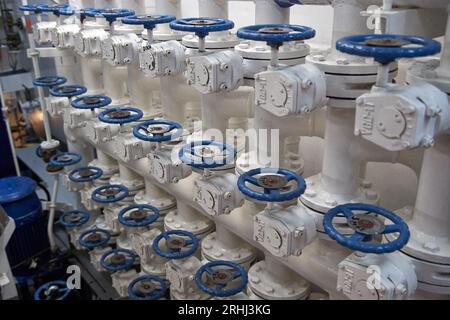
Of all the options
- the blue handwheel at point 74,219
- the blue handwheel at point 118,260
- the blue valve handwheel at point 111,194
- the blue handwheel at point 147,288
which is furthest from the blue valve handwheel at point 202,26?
the blue handwheel at point 74,219

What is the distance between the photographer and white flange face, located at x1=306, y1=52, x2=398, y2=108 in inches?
45.5

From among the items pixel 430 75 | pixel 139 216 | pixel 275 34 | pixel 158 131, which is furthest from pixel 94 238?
pixel 430 75

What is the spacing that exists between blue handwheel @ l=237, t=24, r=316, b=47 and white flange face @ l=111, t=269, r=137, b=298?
169 centimetres

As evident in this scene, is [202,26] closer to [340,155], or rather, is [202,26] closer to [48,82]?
[340,155]

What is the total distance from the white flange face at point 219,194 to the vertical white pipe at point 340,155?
0.31 metres

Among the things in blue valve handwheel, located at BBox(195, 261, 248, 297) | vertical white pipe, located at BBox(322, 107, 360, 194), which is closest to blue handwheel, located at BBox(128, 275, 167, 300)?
blue valve handwheel, located at BBox(195, 261, 248, 297)

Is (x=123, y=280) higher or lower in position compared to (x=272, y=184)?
lower

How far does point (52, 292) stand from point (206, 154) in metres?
1.51

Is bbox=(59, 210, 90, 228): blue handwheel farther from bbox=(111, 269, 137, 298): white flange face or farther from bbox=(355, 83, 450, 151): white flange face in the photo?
bbox=(355, 83, 450, 151): white flange face

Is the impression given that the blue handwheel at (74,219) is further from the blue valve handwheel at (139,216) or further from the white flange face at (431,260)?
the white flange face at (431,260)

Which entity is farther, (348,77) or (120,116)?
(120,116)

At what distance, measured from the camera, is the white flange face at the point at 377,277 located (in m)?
1.04

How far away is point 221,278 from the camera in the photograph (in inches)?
60.8
